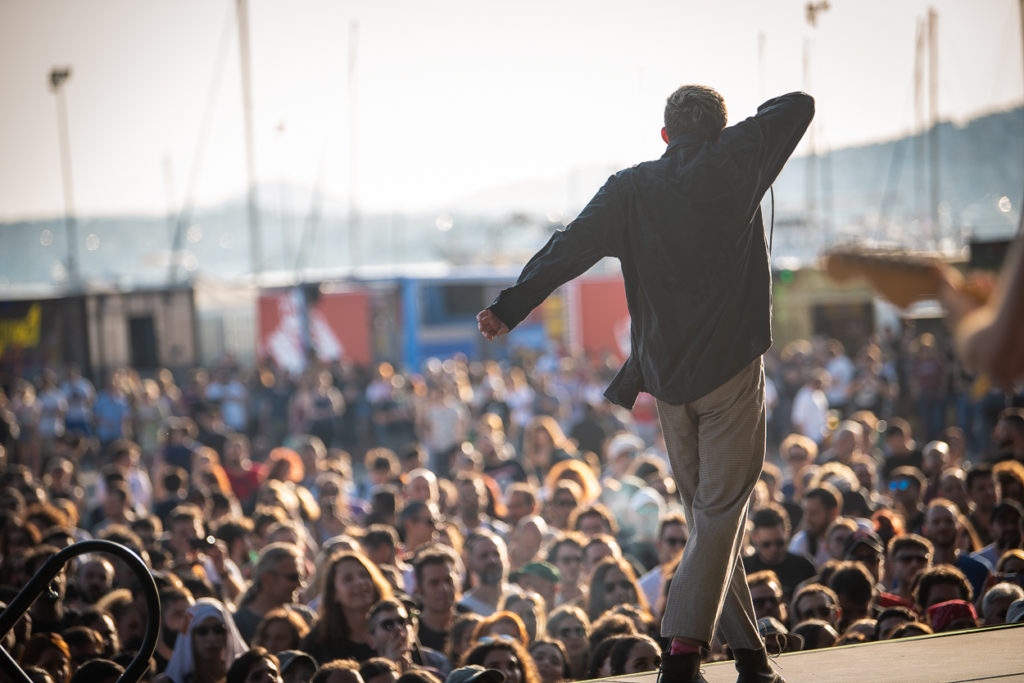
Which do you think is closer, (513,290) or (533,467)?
(513,290)

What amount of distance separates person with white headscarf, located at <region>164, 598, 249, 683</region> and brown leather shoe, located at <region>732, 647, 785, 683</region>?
3026 millimetres

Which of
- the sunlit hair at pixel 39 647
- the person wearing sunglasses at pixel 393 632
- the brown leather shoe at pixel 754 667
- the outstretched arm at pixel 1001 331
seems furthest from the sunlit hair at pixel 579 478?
the outstretched arm at pixel 1001 331

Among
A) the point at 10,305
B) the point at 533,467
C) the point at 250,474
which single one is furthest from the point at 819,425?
the point at 10,305

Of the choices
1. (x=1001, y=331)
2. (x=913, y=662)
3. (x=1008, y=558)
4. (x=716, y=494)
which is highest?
(x=1001, y=331)

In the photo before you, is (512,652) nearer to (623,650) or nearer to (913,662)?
(623,650)

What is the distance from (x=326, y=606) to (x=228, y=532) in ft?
7.95

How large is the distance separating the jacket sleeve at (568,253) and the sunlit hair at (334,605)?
2.73 meters

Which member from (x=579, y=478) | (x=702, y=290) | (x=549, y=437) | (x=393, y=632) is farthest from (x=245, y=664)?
(x=549, y=437)

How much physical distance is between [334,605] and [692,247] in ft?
10.6

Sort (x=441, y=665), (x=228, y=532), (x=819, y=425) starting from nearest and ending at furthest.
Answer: (x=441, y=665) < (x=228, y=532) < (x=819, y=425)

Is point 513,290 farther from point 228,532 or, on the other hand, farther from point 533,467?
point 533,467

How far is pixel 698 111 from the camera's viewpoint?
3395mm

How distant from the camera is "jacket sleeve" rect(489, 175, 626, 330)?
333 centimetres

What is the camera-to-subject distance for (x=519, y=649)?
493cm
